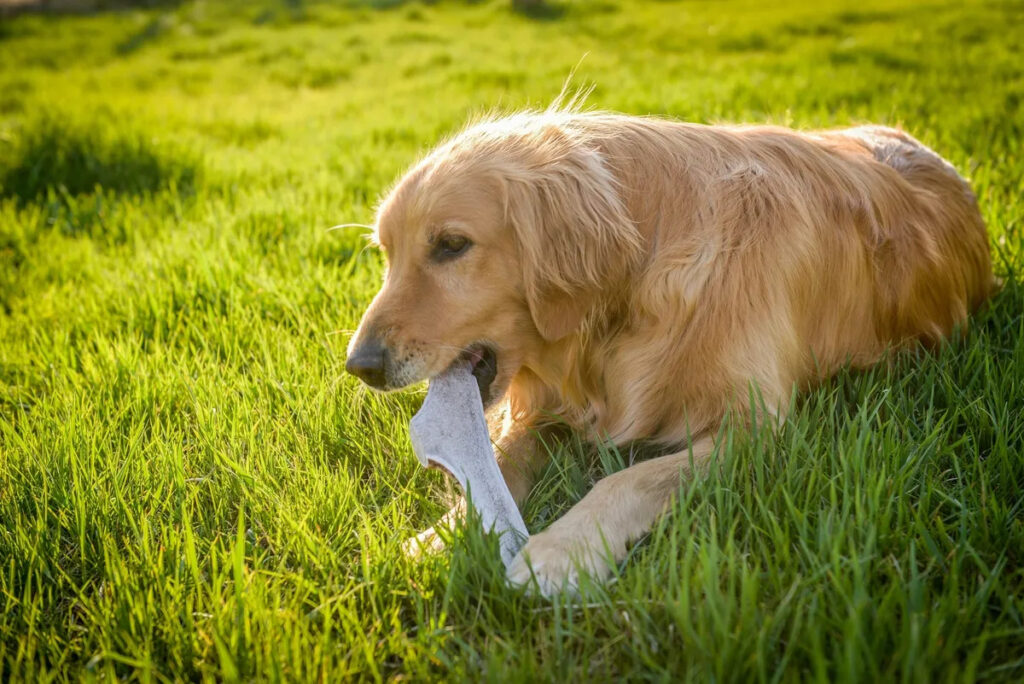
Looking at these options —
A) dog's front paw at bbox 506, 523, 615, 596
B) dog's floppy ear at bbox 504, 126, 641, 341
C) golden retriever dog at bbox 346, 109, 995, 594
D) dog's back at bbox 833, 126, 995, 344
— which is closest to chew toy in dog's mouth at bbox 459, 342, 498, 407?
golden retriever dog at bbox 346, 109, 995, 594

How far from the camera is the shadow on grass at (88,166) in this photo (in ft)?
18.6

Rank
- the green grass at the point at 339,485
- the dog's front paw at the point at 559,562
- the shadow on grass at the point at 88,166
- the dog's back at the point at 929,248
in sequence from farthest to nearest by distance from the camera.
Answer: the shadow on grass at the point at 88,166 < the dog's back at the point at 929,248 < the dog's front paw at the point at 559,562 < the green grass at the point at 339,485

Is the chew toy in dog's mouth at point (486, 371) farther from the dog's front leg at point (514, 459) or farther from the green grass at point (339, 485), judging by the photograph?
the green grass at point (339, 485)

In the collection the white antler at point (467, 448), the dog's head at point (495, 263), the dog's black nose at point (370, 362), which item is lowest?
the white antler at point (467, 448)

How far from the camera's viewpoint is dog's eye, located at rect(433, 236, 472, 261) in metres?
2.48

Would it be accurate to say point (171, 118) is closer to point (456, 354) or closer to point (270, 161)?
point (270, 161)

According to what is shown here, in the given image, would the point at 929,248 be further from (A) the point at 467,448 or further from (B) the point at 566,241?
(A) the point at 467,448

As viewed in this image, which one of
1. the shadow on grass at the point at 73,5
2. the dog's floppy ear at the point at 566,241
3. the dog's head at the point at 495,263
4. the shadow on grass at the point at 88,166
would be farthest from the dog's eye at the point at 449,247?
the shadow on grass at the point at 73,5

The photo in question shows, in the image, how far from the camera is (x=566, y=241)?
2455 mm

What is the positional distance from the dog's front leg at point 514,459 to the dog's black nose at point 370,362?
17.1 inches

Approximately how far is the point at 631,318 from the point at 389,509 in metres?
0.90

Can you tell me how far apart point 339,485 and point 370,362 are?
0.36 metres

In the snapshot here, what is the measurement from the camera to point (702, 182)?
8.36 ft

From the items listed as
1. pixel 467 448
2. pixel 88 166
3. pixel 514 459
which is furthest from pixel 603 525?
pixel 88 166
